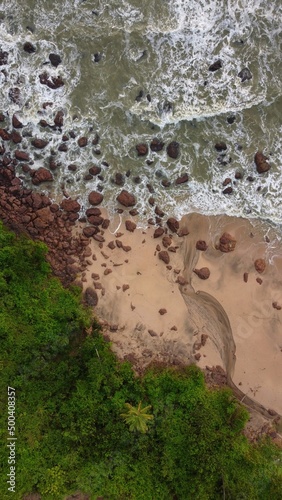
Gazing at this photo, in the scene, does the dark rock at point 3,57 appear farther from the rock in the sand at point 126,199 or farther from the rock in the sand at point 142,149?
the rock in the sand at point 126,199

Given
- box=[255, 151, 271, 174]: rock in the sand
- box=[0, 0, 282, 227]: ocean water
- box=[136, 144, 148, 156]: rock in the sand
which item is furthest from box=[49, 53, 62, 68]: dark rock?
box=[255, 151, 271, 174]: rock in the sand

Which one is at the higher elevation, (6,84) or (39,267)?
(6,84)

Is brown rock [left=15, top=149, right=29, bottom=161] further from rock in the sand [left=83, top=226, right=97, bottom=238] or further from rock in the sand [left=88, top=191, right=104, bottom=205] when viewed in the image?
rock in the sand [left=83, top=226, right=97, bottom=238]

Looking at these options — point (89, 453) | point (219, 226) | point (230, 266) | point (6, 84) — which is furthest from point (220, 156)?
point (89, 453)

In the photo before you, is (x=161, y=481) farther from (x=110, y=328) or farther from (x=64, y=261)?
(x=64, y=261)

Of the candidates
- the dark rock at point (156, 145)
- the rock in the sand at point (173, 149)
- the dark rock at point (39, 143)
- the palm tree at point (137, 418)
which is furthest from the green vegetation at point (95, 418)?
the rock in the sand at point (173, 149)

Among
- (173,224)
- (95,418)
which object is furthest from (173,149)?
(95,418)

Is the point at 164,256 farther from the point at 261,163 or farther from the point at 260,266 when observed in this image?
the point at 261,163
